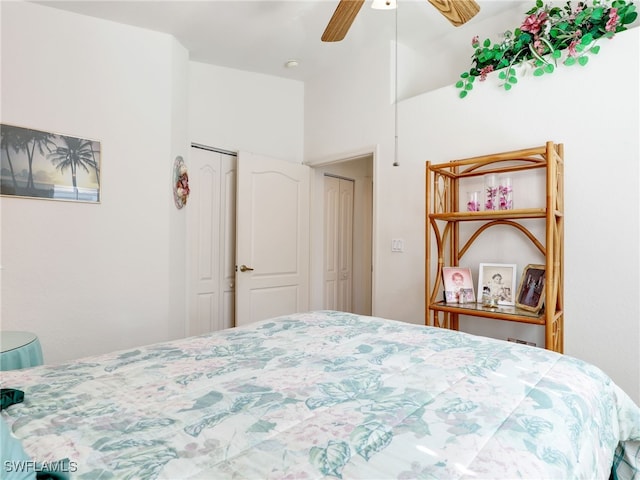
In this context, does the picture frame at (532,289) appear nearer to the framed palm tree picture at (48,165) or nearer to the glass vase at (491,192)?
the glass vase at (491,192)

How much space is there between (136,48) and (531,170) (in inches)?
105

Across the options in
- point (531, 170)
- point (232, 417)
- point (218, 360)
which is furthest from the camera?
point (531, 170)

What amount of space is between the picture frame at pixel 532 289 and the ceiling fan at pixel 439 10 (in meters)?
1.41

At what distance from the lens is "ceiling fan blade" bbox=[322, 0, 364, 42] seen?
172 centimetres

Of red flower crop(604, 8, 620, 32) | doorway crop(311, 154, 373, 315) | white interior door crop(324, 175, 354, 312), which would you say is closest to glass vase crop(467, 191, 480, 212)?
red flower crop(604, 8, 620, 32)

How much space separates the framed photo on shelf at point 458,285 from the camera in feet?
7.95

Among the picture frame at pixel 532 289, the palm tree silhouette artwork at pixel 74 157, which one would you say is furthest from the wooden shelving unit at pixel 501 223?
the palm tree silhouette artwork at pixel 74 157

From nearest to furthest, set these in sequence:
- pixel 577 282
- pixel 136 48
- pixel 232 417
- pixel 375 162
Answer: pixel 232 417 → pixel 577 282 → pixel 136 48 → pixel 375 162

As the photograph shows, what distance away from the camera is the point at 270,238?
3.48 metres

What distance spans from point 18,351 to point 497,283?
2530mm

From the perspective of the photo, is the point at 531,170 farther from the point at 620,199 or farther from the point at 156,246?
the point at 156,246

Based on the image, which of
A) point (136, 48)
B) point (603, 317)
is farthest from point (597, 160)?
point (136, 48)

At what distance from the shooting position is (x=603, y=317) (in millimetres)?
2096

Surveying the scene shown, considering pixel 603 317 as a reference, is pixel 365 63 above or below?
above
